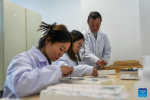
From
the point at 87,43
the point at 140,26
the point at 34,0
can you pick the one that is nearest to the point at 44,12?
the point at 34,0

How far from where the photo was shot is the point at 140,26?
2.37m

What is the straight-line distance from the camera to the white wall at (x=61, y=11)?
311 centimetres

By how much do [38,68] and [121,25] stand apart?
2.14m

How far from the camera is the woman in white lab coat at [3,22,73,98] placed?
59 centimetres

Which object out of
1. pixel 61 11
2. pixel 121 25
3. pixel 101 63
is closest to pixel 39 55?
pixel 101 63

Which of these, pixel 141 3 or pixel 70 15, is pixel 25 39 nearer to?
pixel 70 15

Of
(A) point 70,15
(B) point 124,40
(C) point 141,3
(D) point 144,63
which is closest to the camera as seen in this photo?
(D) point 144,63

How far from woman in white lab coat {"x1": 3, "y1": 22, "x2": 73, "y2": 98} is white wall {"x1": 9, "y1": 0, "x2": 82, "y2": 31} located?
2.22 metres

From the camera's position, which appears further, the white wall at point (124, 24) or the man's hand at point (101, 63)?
the white wall at point (124, 24)

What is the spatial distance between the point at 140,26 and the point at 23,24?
1899mm

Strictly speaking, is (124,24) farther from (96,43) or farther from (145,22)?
(96,43)

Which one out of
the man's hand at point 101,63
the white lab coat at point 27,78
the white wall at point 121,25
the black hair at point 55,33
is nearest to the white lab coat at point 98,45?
the man's hand at point 101,63

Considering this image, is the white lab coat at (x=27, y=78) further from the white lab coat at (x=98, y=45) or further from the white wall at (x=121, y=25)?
the white wall at (x=121, y=25)

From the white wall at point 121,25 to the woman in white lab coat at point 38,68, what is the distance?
1832mm
